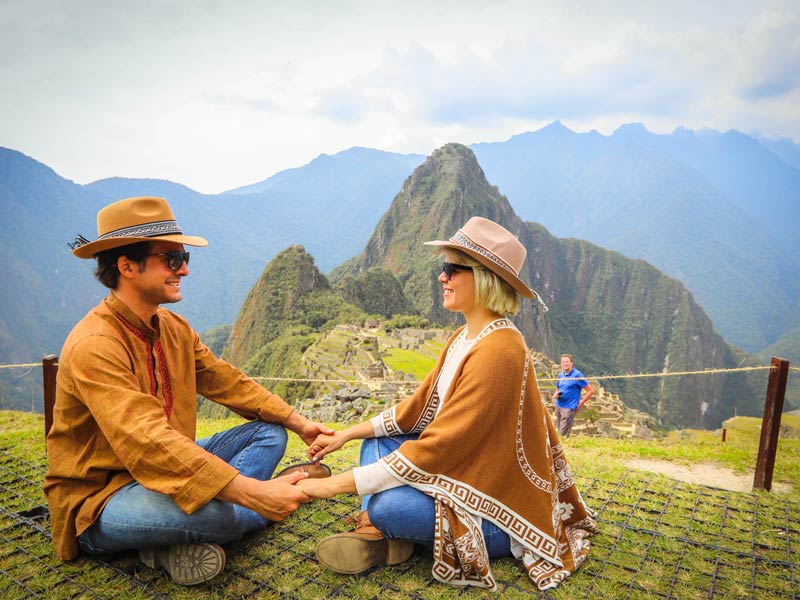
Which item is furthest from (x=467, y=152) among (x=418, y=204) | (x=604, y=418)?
(x=604, y=418)

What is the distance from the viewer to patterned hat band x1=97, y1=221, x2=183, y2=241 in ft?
7.02

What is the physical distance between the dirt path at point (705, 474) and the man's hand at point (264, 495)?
325 centimetres

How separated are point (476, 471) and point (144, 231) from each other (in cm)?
174

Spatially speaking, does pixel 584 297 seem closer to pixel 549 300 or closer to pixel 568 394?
pixel 549 300

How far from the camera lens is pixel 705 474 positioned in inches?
164

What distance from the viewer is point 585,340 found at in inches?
4882

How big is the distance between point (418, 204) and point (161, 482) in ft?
353

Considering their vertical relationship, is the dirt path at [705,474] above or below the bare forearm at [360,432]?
below

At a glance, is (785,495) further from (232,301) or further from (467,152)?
(467,152)

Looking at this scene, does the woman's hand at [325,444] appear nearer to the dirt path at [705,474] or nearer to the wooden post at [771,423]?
the dirt path at [705,474]

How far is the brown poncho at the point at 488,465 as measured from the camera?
2.07 meters

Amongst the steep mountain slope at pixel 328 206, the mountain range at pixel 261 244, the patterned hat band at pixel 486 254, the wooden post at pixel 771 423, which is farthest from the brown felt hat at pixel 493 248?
the steep mountain slope at pixel 328 206

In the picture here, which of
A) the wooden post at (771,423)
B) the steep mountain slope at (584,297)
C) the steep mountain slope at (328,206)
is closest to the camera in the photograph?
the wooden post at (771,423)

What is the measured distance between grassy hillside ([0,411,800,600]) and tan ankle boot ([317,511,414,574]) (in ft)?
0.25
